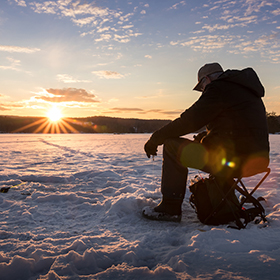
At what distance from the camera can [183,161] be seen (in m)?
2.28

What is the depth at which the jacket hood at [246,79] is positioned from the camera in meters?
1.96

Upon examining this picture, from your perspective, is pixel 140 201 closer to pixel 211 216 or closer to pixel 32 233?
pixel 211 216

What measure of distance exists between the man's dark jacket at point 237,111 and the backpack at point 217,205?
1.46 ft

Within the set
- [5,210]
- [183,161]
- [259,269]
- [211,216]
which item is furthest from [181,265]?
[5,210]

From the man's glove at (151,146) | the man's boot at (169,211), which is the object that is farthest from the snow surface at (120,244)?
Result: the man's glove at (151,146)

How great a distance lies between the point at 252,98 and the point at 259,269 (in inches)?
56.2

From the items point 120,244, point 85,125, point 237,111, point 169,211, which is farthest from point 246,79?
point 85,125

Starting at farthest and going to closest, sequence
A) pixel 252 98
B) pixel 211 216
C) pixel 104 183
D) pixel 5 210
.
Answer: pixel 104 183 → pixel 5 210 → pixel 211 216 → pixel 252 98

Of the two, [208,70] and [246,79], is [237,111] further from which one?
[208,70]

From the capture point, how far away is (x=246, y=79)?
1970 millimetres

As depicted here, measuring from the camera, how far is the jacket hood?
1.96 m

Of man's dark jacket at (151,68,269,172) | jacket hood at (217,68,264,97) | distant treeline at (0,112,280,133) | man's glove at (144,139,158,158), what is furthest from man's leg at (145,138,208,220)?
distant treeline at (0,112,280,133)

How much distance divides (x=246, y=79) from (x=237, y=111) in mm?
310

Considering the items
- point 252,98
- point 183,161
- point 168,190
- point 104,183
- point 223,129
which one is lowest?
point 104,183
